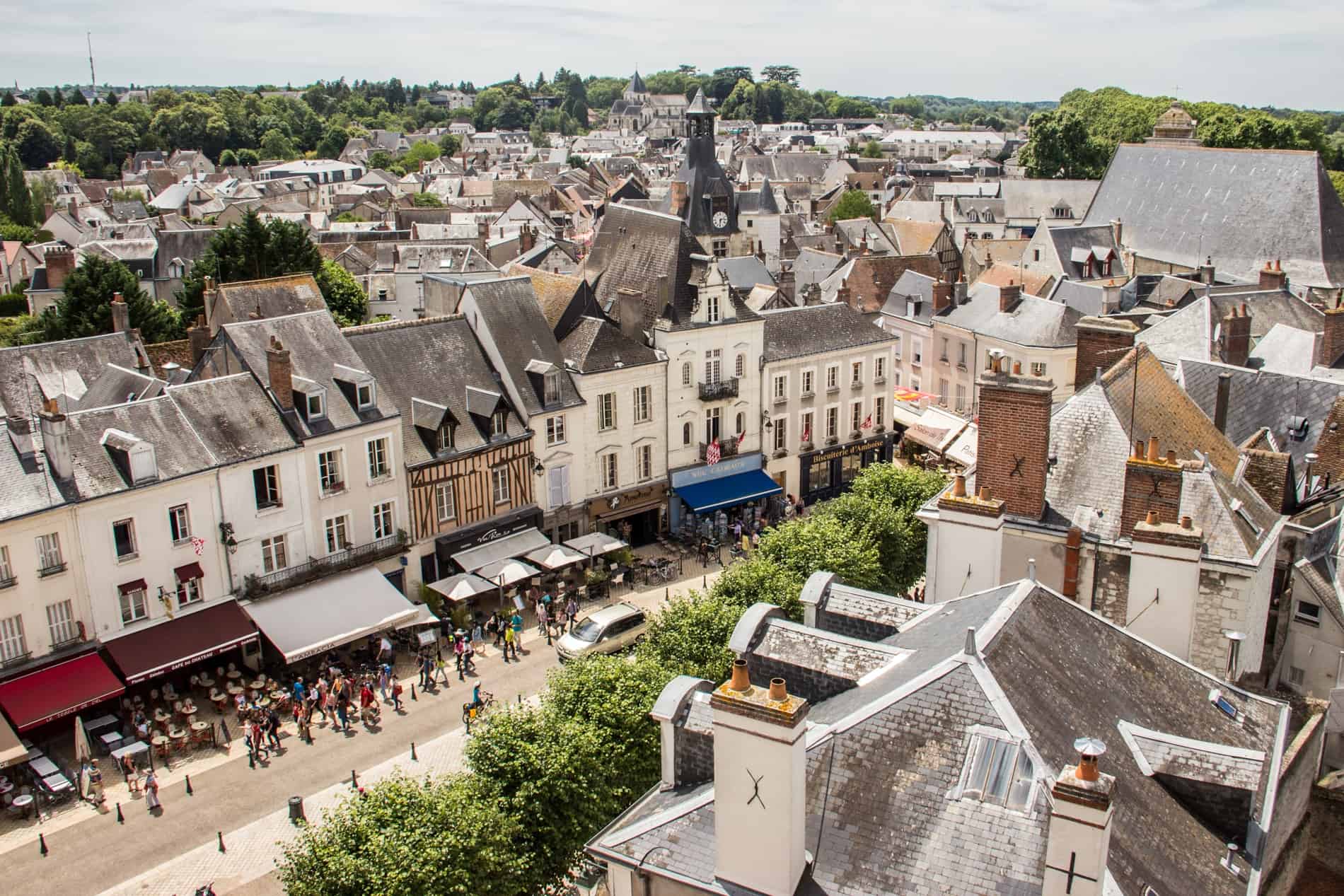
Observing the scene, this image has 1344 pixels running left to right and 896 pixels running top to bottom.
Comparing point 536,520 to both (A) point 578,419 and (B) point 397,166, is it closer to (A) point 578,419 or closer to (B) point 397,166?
(A) point 578,419

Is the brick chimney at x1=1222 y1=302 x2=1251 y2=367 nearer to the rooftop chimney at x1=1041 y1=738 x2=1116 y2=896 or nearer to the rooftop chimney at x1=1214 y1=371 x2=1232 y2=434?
the rooftop chimney at x1=1214 y1=371 x2=1232 y2=434

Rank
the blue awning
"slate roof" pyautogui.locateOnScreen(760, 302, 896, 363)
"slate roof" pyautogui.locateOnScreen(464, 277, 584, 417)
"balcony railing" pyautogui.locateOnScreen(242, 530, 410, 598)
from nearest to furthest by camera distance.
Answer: "balcony railing" pyautogui.locateOnScreen(242, 530, 410, 598), "slate roof" pyautogui.locateOnScreen(464, 277, 584, 417), the blue awning, "slate roof" pyautogui.locateOnScreen(760, 302, 896, 363)

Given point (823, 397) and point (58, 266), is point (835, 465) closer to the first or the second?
point (823, 397)

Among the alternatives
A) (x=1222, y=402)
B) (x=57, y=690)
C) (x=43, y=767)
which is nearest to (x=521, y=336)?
(x=57, y=690)

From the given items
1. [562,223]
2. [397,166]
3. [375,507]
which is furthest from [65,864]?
[397,166]

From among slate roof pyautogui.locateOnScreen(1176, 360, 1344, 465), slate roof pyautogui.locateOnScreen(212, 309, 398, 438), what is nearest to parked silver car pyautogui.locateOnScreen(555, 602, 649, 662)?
slate roof pyautogui.locateOnScreen(212, 309, 398, 438)

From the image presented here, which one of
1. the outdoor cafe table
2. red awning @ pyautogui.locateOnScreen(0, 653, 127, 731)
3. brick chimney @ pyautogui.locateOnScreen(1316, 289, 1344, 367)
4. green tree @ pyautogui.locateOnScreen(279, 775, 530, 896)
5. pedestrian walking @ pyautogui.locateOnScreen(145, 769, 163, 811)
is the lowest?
pedestrian walking @ pyautogui.locateOnScreen(145, 769, 163, 811)
